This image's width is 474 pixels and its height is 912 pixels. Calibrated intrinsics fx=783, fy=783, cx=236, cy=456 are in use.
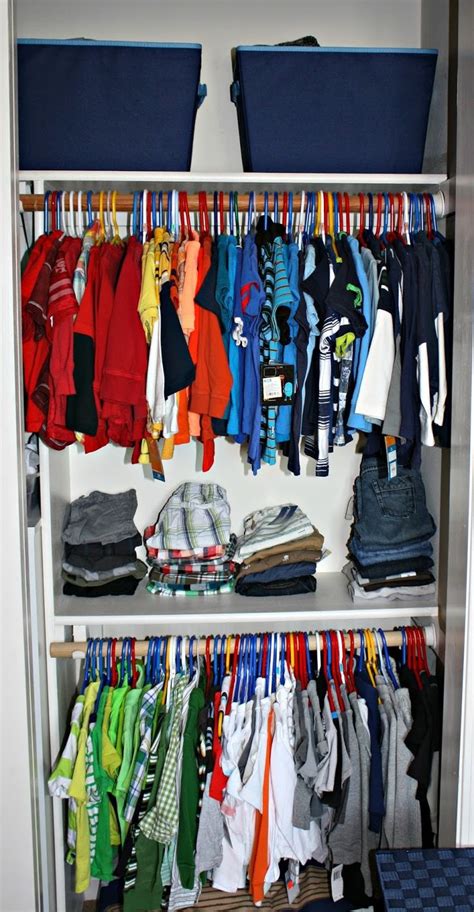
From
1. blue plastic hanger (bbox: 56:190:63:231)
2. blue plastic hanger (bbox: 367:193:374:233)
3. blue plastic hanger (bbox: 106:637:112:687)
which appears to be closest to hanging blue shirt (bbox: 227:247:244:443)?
blue plastic hanger (bbox: 367:193:374:233)

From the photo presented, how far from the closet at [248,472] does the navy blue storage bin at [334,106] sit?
0.07 metres

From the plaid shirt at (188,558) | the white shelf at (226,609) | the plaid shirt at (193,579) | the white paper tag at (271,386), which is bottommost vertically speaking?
the white shelf at (226,609)

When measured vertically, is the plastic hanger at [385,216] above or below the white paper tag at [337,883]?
above

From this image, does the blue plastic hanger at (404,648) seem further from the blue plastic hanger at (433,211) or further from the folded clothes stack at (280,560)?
the blue plastic hanger at (433,211)

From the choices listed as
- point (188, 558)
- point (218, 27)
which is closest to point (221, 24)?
point (218, 27)

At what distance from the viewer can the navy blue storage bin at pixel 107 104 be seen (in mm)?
1912

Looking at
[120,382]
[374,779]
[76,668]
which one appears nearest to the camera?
[120,382]

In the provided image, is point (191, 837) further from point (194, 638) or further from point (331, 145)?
point (331, 145)

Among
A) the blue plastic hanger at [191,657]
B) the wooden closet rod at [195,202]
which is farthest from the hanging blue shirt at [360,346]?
the blue plastic hanger at [191,657]

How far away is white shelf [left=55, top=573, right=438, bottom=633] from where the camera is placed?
2.15 m

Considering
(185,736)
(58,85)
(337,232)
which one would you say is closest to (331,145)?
(337,232)

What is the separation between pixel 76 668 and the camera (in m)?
2.49

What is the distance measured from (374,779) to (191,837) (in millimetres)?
508

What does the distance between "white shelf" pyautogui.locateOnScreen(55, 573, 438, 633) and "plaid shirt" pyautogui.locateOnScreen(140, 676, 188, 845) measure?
305 mm
